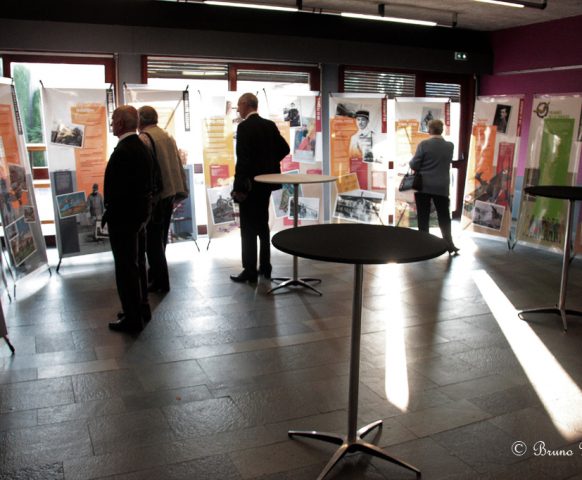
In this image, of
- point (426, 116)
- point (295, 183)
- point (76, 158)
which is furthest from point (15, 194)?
point (426, 116)

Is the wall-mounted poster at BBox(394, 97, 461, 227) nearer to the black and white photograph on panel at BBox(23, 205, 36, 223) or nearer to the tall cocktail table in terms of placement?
the tall cocktail table

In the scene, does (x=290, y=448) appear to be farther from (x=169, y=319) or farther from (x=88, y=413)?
(x=169, y=319)

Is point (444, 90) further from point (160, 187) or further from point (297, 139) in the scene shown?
point (160, 187)

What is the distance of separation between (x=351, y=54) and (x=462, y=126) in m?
2.30

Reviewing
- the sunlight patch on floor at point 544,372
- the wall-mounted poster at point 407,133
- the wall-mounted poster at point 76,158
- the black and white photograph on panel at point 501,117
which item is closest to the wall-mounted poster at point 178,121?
the wall-mounted poster at point 76,158

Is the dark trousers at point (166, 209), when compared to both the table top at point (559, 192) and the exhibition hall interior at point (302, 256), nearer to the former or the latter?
the exhibition hall interior at point (302, 256)

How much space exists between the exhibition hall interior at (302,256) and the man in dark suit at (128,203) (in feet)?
0.12

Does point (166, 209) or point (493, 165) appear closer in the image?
point (166, 209)

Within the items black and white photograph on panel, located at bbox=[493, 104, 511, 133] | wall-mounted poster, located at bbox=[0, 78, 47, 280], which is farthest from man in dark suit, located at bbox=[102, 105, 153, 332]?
black and white photograph on panel, located at bbox=[493, 104, 511, 133]

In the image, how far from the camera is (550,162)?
6.48m

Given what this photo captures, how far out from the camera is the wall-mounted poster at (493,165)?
273 inches

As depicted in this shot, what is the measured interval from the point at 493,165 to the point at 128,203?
479 cm

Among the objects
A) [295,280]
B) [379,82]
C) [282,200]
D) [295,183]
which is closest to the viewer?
[295,183]

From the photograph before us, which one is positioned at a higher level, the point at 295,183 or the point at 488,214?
the point at 295,183
